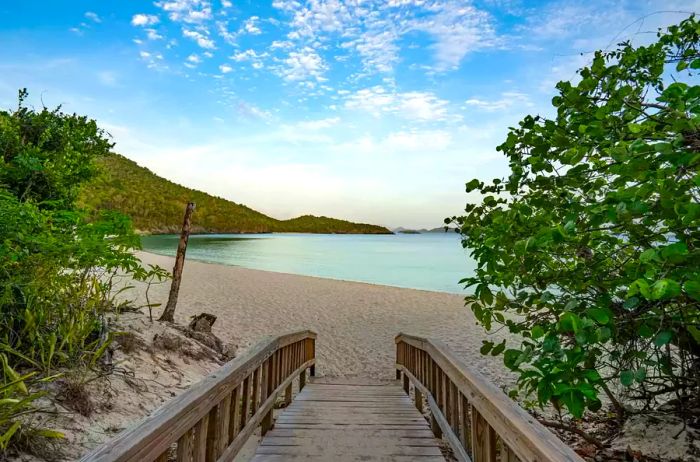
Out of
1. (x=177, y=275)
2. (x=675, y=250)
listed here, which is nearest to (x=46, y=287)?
(x=177, y=275)

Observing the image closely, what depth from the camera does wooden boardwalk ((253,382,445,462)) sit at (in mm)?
3000

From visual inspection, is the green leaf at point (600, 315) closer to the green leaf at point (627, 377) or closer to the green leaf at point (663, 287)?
the green leaf at point (663, 287)

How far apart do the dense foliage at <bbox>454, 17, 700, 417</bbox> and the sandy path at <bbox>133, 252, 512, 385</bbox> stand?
591 cm

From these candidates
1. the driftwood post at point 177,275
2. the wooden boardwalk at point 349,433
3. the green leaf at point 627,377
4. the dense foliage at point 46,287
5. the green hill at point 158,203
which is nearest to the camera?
the green leaf at point 627,377

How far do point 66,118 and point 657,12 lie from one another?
359 inches

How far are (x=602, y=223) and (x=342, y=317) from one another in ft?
43.7

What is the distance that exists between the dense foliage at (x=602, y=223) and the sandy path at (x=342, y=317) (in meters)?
5.91

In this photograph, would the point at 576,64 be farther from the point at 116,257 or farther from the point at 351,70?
the point at 351,70

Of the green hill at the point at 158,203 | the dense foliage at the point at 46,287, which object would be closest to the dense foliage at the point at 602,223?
the dense foliage at the point at 46,287

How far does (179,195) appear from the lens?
11675cm

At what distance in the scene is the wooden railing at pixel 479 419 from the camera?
59.3 inches

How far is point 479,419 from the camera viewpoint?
2.44 metres

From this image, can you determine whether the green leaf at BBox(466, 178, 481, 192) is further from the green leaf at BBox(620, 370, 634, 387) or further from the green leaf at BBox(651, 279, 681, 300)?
the green leaf at BBox(651, 279, 681, 300)

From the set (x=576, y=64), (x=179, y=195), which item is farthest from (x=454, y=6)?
(x=179, y=195)
